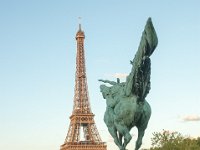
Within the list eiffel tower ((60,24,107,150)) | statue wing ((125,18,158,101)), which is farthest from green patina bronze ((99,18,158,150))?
eiffel tower ((60,24,107,150))

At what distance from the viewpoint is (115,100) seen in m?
14.0

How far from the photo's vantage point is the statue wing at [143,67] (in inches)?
503

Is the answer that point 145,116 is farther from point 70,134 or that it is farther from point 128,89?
point 70,134

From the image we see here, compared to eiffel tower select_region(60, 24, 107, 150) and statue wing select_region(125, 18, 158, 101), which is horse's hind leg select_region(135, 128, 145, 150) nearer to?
statue wing select_region(125, 18, 158, 101)

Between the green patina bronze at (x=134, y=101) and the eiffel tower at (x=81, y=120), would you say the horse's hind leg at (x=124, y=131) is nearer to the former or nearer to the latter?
the green patina bronze at (x=134, y=101)

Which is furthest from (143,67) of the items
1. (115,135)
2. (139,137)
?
(115,135)

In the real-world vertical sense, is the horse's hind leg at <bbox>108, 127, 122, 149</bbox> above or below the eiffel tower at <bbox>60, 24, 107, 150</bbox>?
below

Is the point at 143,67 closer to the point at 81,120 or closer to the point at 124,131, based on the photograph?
the point at 124,131

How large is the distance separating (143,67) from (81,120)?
66733mm

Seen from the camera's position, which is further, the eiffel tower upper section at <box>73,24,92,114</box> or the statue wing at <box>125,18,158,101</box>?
the eiffel tower upper section at <box>73,24,92,114</box>

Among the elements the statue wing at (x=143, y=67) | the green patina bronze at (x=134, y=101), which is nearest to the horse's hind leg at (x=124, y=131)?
the green patina bronze at (x=134, y=101)

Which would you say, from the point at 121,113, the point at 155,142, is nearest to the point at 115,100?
the point at 121,113

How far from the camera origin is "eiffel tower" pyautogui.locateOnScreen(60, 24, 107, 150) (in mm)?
78438

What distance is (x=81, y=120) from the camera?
79.4m
